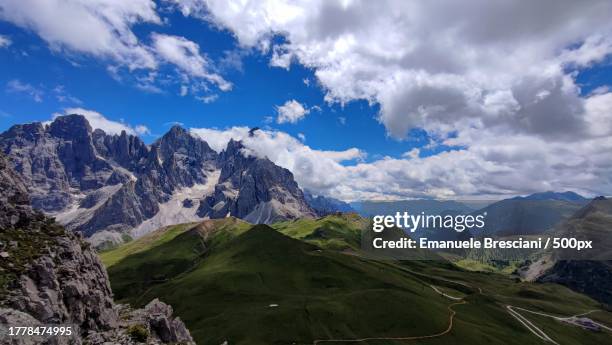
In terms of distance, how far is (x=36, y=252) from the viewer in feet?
197

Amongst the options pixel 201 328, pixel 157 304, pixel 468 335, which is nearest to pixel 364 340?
pixel 468 335

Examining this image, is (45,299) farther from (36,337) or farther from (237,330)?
(237,330)

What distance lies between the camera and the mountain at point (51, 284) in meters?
51.0

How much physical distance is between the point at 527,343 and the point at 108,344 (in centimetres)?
20635

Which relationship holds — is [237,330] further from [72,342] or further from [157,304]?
[72,342]

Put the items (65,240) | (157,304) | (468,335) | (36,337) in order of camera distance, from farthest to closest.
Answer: (468,335) → (157,304) → (65,240) → (36,337)

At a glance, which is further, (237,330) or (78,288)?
(237,330)

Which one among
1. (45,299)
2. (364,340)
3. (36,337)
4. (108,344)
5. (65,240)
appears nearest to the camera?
(36,337)

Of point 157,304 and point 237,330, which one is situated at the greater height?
point 157,304

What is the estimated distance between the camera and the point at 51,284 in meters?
57.0

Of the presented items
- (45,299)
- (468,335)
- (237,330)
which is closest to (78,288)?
(45,299)

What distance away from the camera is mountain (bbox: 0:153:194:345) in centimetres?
5100

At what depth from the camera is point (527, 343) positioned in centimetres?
19612

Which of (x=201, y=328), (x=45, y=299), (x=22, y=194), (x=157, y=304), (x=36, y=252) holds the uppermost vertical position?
(x=22, y=194)
